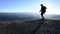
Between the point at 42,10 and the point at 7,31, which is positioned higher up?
the point at 42,10

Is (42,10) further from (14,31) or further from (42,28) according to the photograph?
(14,31)

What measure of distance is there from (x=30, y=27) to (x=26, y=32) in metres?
2.27

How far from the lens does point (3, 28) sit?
23.2m

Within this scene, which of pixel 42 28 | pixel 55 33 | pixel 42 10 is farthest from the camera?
pixel 42 10

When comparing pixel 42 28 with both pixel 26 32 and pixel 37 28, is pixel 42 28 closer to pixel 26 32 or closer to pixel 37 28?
pixel 37 28

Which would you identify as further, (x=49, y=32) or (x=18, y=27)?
(x=18, y=27)

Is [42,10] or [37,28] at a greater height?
[42,10]

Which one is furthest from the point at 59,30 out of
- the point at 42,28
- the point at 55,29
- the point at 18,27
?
the point at 18,27

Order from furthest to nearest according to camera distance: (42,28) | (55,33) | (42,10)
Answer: (42,10)
(42,28)
(55,33)

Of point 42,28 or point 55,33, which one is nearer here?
point 55,33

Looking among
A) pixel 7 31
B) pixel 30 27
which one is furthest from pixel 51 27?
pixel 7 31

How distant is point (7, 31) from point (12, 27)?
205 cm

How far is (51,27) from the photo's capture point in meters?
23.3

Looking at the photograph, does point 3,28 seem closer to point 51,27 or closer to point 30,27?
point 30,27
